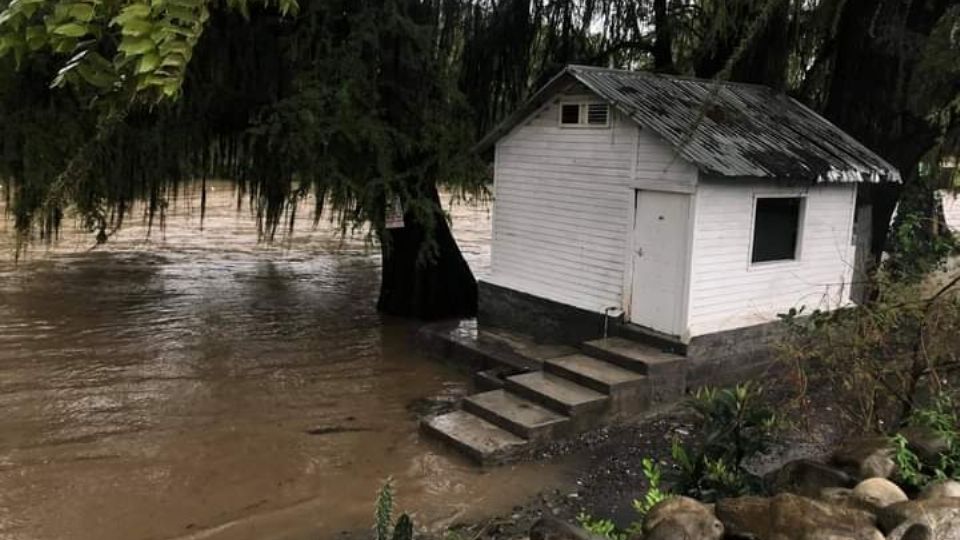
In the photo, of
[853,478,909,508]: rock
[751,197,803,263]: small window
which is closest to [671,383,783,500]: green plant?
[853,478,909,508]: rock

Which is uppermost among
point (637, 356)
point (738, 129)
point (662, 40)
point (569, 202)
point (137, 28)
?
point (662, 40)

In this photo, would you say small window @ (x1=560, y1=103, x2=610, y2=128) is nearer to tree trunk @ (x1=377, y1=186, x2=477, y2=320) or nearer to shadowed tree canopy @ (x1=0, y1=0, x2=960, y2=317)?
shadowed tree canopy @ (x1=0, y1=0, x2=960, y2=317)

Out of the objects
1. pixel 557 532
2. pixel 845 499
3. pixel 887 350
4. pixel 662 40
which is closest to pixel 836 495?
pixel 845 499

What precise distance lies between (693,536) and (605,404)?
3976 millimetres

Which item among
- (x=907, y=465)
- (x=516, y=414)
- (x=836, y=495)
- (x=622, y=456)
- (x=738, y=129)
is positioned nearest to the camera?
(x=836, y=495)

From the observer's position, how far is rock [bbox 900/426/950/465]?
4836mm

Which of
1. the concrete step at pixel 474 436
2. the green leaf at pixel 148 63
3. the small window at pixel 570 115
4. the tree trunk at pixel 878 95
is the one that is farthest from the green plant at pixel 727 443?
the tree trunk at pixel 878 95

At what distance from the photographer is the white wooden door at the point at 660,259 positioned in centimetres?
865

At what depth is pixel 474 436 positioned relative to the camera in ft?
25.6

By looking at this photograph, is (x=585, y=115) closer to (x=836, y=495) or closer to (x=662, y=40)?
(x=662, y=40)

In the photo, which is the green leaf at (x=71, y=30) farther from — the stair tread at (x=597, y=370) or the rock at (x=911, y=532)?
the stair tread at (x=597, y=370)

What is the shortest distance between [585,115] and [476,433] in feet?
12.8

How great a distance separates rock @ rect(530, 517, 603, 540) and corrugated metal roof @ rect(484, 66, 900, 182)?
4735mm

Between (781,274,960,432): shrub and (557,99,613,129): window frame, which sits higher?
(557,99,613,129): window frame
